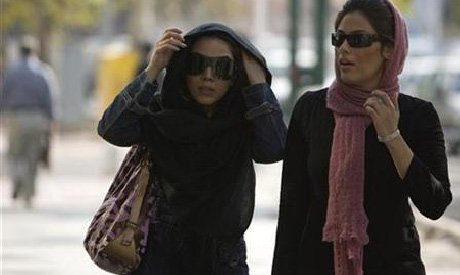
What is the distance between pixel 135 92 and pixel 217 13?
53.0 meters

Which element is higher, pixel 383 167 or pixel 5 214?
pixel 383 167

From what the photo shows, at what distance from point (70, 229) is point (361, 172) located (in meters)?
10.3

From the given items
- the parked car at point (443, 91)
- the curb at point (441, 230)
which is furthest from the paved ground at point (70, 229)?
the parked car at point (443, 91)

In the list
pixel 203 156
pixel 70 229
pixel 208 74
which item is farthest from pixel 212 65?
pixel 70 229

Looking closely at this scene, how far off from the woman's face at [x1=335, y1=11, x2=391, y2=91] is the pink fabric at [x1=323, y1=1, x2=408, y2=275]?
1.0 inches

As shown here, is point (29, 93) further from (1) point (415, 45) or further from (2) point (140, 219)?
(1) point (415, 45)

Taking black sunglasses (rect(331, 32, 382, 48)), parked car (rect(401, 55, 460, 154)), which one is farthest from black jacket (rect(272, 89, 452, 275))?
parked car (rect(401, 55, 460, 154))

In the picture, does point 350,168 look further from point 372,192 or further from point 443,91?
point 443,91

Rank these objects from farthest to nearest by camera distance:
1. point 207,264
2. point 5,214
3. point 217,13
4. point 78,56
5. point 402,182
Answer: point 217,13
point 78,56
point 5,214
point 207,264
point 402,182

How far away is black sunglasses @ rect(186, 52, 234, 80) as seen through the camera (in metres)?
6.21

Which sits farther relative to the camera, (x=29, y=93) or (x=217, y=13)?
(x=217, y=13)

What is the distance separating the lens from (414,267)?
5.55m

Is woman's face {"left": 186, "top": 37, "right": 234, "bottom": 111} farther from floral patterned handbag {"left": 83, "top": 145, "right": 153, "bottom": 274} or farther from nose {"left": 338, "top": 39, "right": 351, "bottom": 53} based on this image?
nose {"left": 338, "top": 39, "right": 351, "bottom": 53}

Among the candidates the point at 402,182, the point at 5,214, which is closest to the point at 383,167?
the point at 402,182
